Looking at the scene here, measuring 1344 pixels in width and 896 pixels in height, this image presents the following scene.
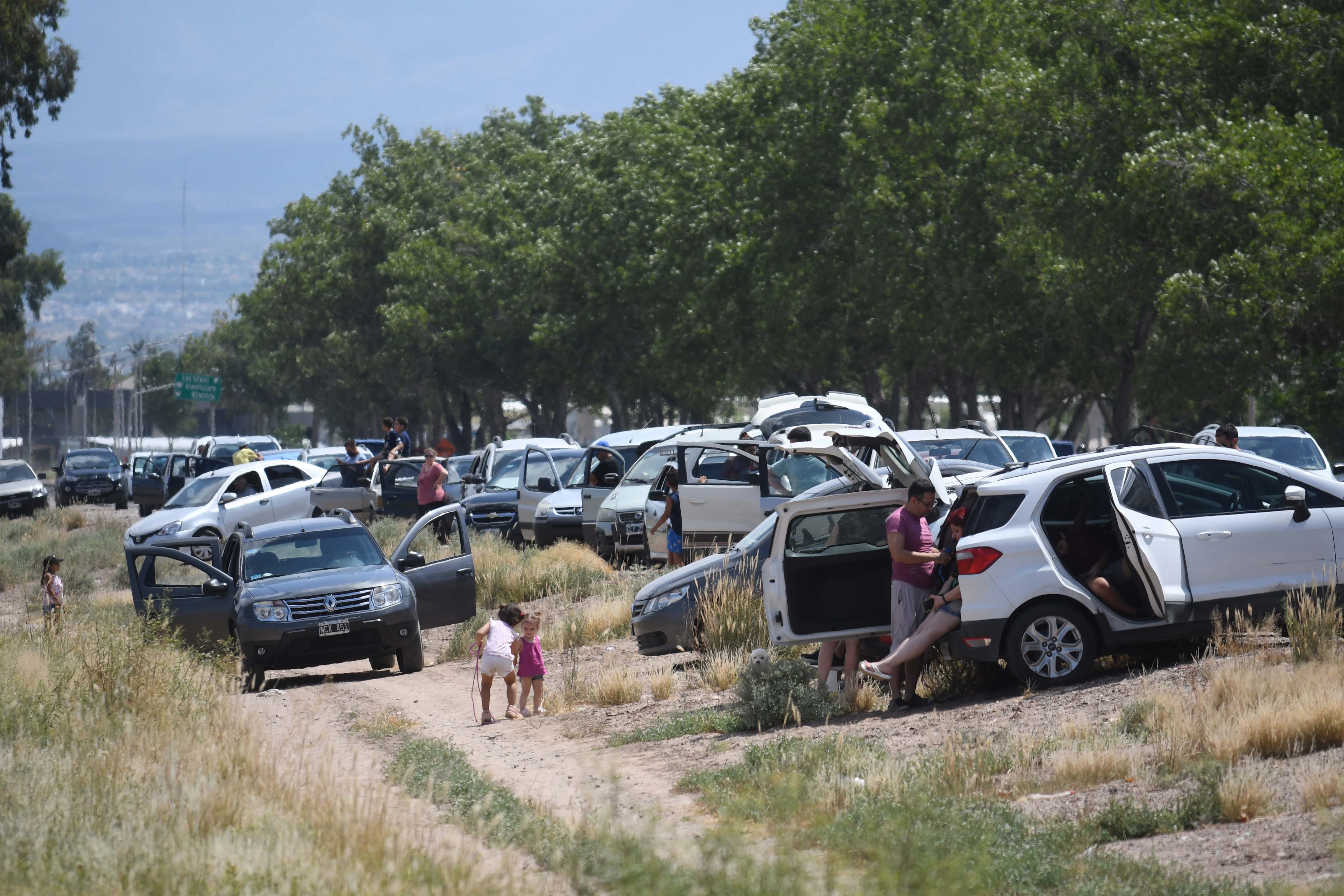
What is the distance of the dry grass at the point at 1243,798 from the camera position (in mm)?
7148

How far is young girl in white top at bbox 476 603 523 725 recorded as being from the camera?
12.8m

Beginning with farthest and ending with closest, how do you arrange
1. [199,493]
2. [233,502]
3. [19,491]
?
[19,491] < [199,493] < [233,502]

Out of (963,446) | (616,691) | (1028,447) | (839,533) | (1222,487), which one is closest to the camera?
(1222,487)

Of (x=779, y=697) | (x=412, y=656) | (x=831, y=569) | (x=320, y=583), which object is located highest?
(x=831, y=569)

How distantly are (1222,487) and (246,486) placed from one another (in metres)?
20.0

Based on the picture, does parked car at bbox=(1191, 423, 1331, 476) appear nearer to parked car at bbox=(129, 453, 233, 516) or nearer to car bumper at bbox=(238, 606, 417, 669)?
car bumper at bbox=(238, 606, 417, 669)

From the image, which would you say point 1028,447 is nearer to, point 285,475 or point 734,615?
point 734,615

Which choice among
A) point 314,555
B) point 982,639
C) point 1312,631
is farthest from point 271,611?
point 1312,631

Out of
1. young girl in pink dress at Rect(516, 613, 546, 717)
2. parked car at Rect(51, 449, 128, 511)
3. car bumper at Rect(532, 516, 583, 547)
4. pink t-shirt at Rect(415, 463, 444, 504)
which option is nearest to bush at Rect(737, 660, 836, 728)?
young girl in pink dress at Rect(516, 613, 546, 717)

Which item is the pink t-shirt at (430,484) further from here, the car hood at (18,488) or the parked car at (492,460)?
the car hood at (18,488)

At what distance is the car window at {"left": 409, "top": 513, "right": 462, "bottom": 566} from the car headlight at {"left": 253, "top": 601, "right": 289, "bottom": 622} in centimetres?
512

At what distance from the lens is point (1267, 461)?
11.1 metres

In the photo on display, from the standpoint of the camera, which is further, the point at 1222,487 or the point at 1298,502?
the point at 1222,487

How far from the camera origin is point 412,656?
15727mm
